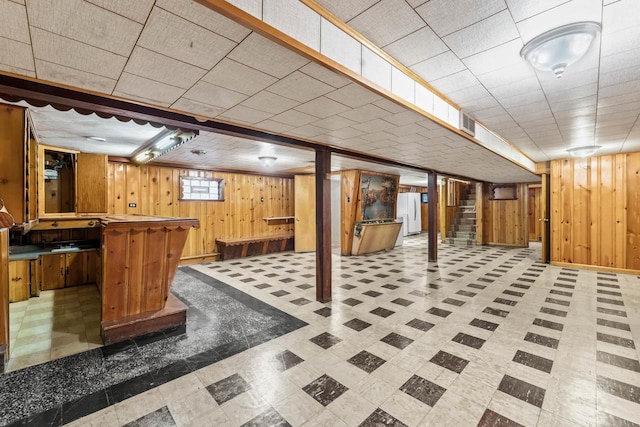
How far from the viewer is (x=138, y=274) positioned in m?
3.07

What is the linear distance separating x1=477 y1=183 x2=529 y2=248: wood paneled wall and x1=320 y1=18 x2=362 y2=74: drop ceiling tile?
10.1m

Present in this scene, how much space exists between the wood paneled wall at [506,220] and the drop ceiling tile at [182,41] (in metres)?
10.9

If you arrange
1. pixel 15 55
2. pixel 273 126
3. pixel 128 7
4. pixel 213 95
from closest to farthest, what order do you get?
pixel 128 7, pixel 15 55, pixel 213 95, pixel 273 126

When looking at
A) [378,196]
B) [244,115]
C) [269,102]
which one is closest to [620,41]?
[269,102]

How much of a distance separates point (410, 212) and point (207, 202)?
9.27m

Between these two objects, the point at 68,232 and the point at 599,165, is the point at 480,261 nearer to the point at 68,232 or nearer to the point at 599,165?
the point at 599,165

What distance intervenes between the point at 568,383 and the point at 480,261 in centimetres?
543

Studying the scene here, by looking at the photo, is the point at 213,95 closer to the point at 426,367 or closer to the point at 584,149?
the point at 426,367

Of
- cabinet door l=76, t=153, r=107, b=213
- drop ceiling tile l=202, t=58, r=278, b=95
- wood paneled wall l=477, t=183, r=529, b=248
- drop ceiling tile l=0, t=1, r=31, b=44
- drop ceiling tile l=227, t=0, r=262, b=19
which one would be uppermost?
drop ceiling tile l=227, t=0, r=262, b=19

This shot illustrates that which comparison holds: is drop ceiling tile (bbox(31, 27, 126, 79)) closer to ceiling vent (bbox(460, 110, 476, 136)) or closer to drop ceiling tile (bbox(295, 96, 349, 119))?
drop ceiling tile (bbox(295, 96, 349, 119))

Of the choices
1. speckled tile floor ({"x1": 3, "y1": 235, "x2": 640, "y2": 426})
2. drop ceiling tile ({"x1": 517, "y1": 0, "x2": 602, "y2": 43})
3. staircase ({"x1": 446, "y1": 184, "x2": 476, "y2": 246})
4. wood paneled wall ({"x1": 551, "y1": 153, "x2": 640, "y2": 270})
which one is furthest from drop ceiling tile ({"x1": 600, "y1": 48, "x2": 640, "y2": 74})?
staircase ({"x1": 446, "y1": 184, "x2": 476, "y2": 246})

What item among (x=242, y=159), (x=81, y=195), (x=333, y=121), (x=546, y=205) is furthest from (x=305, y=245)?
(x=546, y=205)

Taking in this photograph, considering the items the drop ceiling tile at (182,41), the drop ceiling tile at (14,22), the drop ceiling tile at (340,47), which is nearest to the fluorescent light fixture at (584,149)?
the drop ceiling tile at (340,47)

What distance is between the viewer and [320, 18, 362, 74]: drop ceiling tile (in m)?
1.74
